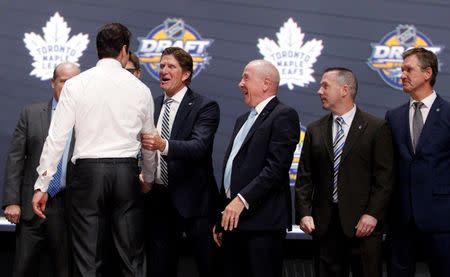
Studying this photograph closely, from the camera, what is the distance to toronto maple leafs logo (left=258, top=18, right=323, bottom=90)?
4500 mm

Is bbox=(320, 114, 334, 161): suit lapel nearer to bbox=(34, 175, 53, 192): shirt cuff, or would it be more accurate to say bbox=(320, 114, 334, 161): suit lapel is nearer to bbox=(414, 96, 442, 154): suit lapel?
bbox=(414, 96, 442, 154): suit lapel

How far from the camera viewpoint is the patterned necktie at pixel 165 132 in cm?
366

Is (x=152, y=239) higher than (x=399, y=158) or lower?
lower

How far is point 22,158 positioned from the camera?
3.90 metres

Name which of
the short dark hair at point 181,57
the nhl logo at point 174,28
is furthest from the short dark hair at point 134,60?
the short dark hair at point 181,57

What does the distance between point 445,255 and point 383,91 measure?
1.39 m

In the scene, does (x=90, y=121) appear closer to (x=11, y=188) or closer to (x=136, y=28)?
(x=11, y=188)

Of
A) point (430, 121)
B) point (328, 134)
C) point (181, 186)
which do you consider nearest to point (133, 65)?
point (181, 186)

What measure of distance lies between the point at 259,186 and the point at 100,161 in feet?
2.46

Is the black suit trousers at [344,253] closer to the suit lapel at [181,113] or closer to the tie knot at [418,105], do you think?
the tie knot at [418,105]

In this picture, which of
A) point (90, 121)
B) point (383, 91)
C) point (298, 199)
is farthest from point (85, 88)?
point (383, 91)

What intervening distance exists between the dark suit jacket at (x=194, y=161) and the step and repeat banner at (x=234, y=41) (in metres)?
0.79

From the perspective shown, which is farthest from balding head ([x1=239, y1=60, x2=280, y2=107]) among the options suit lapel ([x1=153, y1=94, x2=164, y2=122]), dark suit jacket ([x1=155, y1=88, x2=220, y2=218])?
suit lapel ([x1=153, y1=94, x2=164, y2=122])

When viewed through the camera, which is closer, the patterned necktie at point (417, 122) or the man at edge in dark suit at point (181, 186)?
the patterned necktie at point (417, 122)
